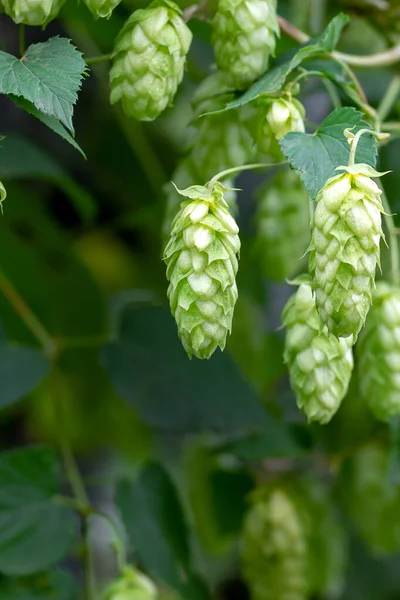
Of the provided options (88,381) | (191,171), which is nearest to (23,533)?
(191,171)

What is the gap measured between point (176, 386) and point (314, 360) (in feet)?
1.38

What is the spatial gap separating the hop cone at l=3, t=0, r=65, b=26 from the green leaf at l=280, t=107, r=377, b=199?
0.22m

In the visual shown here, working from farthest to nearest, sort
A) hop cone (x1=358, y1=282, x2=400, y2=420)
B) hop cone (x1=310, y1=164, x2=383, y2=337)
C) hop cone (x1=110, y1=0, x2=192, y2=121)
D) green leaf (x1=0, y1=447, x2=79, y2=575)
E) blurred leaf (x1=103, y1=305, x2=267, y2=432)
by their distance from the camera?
blurred leaf (x1=103, y1=305, x2=267, y2=432) → green leaf (x1=0, y1=447, x2=79, y2=575) → hop cone (x1=358, y1=282, x2=400, y2=420) → hop cone (x1=110, y1=0, x2=192, y2=121) → hop cone (x1=310, y1=164, x2=383, y2=337)

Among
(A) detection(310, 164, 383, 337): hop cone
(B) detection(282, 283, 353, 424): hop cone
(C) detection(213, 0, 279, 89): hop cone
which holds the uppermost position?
(C) detection(213, 0, 279, 89): hop cone

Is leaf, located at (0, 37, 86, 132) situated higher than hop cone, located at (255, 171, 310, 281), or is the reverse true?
leaf, located at (0, 37, 86, 132)

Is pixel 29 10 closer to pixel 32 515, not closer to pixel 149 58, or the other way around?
pixel 149 58

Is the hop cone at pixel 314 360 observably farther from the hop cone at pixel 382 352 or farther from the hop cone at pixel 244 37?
the hop cone at pixel 244 37

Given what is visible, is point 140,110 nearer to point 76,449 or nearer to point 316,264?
point 316,264

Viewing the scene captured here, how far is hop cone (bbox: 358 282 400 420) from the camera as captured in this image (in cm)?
90

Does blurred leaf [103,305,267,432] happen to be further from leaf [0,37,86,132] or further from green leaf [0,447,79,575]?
leaf [0,37,86,132]

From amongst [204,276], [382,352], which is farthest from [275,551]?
[204,276]

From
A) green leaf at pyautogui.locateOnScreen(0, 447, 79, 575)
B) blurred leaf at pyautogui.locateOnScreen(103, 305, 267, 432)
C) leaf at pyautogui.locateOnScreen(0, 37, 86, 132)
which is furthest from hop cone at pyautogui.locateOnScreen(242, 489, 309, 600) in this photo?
A: leaf at pyautogui.locateOnScreen(0, 37, 86, 132)

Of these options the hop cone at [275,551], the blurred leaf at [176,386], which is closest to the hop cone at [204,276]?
the blurred leaf at [176,386]

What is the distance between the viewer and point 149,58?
773mm
